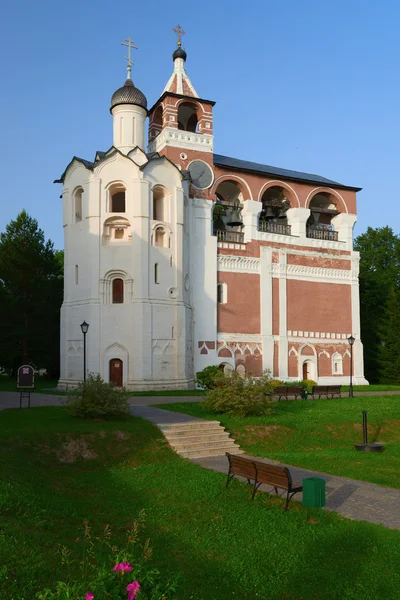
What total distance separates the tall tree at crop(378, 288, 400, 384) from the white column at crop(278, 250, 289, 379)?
12577 mm

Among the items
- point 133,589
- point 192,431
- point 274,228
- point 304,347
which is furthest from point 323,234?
point 133,589

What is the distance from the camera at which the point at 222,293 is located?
3581cm

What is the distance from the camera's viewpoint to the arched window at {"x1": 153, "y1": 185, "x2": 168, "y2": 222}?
1298 inches

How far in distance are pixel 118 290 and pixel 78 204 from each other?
660 cm

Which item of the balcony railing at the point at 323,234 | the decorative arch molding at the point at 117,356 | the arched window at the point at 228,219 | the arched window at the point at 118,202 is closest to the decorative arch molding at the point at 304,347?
the balcony railing at the point at 323,234

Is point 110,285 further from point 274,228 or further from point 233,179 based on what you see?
point 274,228

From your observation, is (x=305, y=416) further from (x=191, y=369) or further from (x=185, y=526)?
(x=191, y=369)

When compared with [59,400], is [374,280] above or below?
above

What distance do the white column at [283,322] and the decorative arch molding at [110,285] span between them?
1155 centimetres

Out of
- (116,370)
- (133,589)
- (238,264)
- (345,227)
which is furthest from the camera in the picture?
(345,227)

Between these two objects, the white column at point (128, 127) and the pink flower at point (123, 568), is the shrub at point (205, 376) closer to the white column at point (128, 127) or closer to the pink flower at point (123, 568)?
the white column at point (128, 127)

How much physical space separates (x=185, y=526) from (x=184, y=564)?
66.2 inches

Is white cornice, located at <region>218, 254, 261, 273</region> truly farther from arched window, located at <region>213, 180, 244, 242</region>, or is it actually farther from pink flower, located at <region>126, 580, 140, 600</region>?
pink flower, located at <region>126, 580, 140, 600</region>

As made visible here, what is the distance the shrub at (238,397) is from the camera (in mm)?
18609
